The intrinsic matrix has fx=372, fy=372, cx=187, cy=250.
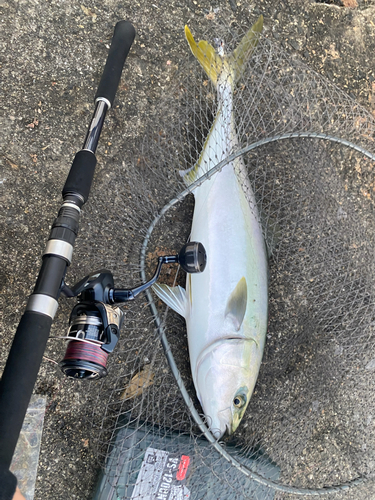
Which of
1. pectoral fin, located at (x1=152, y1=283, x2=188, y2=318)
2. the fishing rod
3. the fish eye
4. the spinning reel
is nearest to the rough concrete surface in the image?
pectoral fin, located at (x1=152, y1=283, x2=188, y2=318)

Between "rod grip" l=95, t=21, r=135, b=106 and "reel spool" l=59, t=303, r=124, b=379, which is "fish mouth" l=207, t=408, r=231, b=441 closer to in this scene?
"reel spool" l=59, t=303, r=124, b=379

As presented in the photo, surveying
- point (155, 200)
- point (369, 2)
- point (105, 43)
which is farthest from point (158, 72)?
point (369, 2)

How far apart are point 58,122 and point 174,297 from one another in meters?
1.14

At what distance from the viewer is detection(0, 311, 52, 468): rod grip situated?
3.30 feet

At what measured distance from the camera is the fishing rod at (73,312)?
3.44 feet

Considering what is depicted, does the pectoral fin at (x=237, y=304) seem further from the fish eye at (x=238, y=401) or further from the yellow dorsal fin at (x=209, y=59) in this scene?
the yellow dorsal fin at (x=209, y=59)

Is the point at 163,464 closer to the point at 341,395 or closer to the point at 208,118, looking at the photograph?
the point at 341,395

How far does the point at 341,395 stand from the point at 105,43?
2.50 meters

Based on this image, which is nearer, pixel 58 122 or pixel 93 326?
pixel 93 326

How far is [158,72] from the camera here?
2.20 metres

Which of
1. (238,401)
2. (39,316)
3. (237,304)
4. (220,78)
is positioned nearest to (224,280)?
(237,304)

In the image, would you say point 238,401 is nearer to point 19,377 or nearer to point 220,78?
point 19,377

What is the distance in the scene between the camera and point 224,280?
76.4 inches

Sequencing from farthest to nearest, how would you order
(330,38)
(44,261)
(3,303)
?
(330,38) < (3,303) < (44,261)
